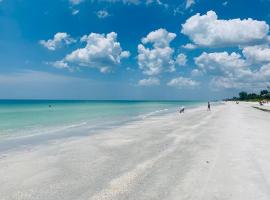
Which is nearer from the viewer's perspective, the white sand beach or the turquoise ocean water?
the white sand beach

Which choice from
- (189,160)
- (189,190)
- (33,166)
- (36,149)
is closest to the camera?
(189,190)

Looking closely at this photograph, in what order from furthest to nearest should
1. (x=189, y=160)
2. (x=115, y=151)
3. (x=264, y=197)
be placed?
(x=115, y=151), (x=189, y=160), (x=264, y=197)

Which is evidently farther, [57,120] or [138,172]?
[57,120]

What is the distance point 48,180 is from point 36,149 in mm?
6535

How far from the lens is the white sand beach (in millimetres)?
7992

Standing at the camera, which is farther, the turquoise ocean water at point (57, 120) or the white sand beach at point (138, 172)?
the turquoise ocean water at point (57, 120)

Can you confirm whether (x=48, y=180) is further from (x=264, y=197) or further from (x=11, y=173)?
(x=264, y=197)

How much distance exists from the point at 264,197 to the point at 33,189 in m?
5.91

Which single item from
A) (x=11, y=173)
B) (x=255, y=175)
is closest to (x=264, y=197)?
(x=255, y=175)

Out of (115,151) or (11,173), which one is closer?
(11,173)

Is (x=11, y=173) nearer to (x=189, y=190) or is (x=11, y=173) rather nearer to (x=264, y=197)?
(x=189, y=190)

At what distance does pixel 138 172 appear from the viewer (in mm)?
10156

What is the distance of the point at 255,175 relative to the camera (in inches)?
377

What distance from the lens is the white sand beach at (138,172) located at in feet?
26.2
